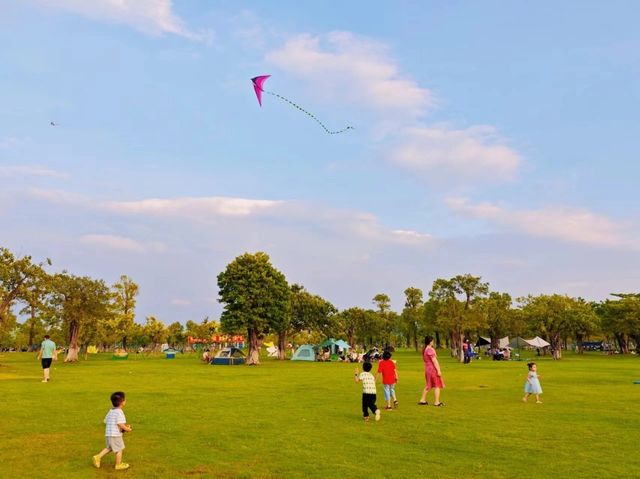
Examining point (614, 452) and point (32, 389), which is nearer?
point (614, 452)

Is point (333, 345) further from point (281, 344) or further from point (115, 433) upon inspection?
point (115, 433)

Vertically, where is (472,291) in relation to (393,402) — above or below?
above

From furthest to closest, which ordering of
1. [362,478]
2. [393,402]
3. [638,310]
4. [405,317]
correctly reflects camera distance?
1. [405,317]
2. [638,310]
3. [393,402]
4. [362,478]

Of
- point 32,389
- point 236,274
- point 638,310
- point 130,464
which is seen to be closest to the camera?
point 130,464

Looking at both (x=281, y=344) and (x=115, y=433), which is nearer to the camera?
(x=115, y=433)

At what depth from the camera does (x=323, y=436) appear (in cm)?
1210

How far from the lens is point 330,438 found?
11859 mm

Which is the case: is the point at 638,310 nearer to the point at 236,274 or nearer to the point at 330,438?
Answer: the point at 236,274

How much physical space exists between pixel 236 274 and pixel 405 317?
56.6m

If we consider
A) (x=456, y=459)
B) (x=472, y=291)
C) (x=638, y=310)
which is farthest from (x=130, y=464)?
(x=638, y=310)

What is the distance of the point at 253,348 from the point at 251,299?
5.02 metres

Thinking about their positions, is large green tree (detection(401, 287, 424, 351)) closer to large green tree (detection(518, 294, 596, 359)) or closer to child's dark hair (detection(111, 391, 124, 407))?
large green tree (detection(518, 294, 596, 359))

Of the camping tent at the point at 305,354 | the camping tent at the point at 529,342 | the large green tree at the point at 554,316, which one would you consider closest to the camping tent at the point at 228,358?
the camping tent at the point at 305,354

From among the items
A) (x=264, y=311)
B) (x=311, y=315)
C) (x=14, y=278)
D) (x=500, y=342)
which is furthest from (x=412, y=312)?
(x=14, y=278)
